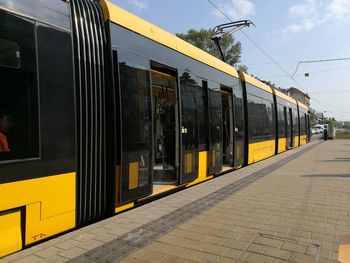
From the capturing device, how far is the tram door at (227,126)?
1323cm

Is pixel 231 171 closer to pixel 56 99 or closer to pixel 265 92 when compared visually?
pixel 265 92

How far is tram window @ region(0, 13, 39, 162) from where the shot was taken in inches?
175

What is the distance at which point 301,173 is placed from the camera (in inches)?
513

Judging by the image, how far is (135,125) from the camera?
6602mm

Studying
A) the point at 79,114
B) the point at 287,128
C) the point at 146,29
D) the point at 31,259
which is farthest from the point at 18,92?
the point at 287,128

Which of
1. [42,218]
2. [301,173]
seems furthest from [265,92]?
[42,218]

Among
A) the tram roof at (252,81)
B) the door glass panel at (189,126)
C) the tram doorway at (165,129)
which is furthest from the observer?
the tram roof at (252,81)

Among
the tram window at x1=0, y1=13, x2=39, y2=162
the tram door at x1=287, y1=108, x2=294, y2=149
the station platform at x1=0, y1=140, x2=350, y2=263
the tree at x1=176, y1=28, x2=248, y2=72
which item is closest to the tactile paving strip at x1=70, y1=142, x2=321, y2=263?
the station platform at x1=0, y1=140, x2=350, y2=263

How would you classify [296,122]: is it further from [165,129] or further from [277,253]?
[277,253]

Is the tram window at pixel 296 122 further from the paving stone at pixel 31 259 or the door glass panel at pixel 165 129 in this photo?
the paving stone at pixel 31 259

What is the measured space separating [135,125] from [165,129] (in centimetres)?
333

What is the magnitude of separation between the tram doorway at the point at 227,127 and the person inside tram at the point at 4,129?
9.22 meters

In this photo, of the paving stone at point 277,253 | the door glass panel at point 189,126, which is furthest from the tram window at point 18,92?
the door glass panel at point 189,126

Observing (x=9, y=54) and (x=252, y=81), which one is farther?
(x=252, y=81)
